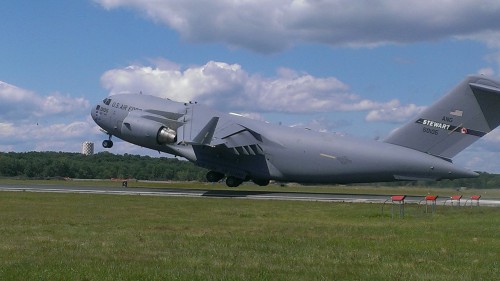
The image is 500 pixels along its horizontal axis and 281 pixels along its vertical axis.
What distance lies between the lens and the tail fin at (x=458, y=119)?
37406 mm

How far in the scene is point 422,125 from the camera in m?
39.5

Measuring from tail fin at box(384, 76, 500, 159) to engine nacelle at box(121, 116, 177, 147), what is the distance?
637 inches

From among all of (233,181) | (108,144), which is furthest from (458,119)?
(108,144)

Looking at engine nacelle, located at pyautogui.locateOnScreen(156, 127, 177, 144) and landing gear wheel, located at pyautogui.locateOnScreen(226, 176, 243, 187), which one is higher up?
engine nacelle, located at pyautogui.locateOnScreen(156, 127, 177, 144)

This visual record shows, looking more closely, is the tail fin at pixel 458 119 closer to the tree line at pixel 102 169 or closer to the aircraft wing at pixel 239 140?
the aircraft wing at pixel 239 140

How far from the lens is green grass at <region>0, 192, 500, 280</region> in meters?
11.2

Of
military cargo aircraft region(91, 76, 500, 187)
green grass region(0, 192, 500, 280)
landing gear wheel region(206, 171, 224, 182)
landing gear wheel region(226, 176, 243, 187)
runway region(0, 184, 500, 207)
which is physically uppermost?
military cargo aircraft region(91, 76, 500, 187)

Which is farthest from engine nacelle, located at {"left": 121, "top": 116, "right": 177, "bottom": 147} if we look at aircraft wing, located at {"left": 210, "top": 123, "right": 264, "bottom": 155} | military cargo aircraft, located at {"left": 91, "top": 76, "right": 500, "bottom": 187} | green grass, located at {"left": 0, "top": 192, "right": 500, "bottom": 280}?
green grass, located at {"left": 0, "top": 192, "right": 500, "bottom": 280}

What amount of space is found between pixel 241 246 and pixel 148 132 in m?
30.7

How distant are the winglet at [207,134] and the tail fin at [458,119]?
39.9 feet

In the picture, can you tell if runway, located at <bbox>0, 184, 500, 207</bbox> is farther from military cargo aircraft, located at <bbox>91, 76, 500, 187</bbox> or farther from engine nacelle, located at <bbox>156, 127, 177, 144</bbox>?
engine nacelle, located at <bbox>156, 127, 177, 144</bbox>

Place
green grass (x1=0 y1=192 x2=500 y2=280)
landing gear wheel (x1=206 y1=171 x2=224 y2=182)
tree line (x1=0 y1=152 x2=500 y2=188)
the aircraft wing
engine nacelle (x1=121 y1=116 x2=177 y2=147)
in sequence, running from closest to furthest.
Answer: green grass (x1=0 y1=192 x2=500 y2=280) → the aircraft wing → engine nacelle (x1=121 y1=116 x2=177 y2=147) → landing gear wheel (x1=206 y1=171 x2=224 y2=182) → tree line (x1=0 y1=152 x2=500 y2=188)

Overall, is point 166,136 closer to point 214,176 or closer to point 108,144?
point 214,176

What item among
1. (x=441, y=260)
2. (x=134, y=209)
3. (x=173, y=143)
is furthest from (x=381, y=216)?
(x=173, y=143)
